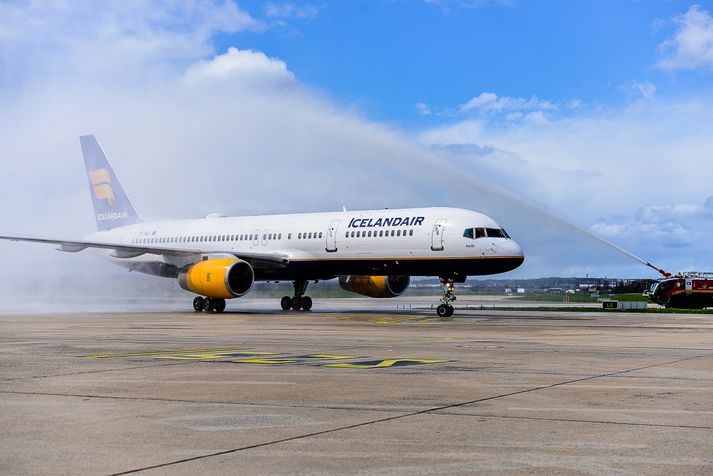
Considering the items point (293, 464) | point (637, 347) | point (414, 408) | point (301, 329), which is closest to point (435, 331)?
point (301, 329)

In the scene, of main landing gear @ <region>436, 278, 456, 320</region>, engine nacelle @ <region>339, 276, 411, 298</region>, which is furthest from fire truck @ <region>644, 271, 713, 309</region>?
main landing gear @ <region>436, 278, 456, 320</region>

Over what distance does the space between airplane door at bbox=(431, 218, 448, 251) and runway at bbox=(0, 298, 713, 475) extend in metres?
17.6

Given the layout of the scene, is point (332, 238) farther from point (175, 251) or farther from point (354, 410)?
point (354, 410)

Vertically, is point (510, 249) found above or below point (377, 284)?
above

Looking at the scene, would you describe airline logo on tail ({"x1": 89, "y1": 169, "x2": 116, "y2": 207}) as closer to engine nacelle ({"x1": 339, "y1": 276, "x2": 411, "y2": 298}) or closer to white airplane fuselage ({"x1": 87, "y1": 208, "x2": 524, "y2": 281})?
white airplane fuselage ({"x1": 87, "y1": 208, "x2": 524, "y2": 281})

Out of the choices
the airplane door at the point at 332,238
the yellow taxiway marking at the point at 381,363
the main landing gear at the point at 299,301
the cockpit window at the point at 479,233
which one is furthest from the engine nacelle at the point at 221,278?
the yellow taxiway marking at the point at 381,363

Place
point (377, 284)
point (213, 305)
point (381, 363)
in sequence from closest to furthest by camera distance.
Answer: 1. point (381, 363)
2. point (213, 305)
3. point (377, 284)

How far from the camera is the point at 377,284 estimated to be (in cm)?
4319

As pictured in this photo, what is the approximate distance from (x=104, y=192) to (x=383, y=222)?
898 inches

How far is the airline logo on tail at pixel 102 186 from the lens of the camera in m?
53.2

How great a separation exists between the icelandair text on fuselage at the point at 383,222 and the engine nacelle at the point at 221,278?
17.6ft

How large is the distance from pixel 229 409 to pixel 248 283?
101ft

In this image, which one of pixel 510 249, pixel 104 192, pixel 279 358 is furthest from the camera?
pixel 104 192

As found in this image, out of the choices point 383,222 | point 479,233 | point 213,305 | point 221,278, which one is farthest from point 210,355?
point 213,305
